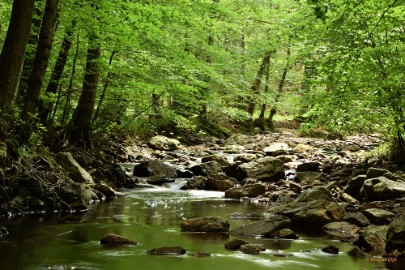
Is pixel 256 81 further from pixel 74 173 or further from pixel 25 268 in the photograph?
pixel 25 268

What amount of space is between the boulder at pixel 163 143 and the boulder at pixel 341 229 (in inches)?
472

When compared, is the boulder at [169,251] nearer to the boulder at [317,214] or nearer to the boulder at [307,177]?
the boulder at [317,214]

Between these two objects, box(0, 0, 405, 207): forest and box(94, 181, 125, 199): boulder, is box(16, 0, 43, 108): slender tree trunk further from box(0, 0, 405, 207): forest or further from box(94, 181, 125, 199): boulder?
box(94, 181, 125, 199): boulder

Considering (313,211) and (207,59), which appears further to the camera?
(207,59)

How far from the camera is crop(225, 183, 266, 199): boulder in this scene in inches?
429

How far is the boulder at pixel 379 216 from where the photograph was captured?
7.21 metres

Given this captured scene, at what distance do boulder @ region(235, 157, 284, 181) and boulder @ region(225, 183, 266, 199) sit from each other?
1.71 metres

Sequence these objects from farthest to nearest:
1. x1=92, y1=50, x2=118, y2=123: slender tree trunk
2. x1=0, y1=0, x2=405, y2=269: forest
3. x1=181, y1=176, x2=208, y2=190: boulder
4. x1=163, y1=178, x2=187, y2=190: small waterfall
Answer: x1=163, y1=178, x2=187, y2=190: small waterfall
x1=181, y1=176, x2=208, y2=190: boulder
x1=92, y1=50, x2=118, y2=123: slender tree trunk
x1=0, y1=0, x2=405, y2=269: forest

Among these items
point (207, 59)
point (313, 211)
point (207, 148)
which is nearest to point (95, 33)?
point (313, 211)

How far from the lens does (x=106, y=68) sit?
36.6 feet

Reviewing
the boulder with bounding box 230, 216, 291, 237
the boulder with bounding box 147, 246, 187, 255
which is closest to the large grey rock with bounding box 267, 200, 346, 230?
the boulder with bounding box 230, 216, 291, 237

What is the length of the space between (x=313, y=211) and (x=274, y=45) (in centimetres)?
748

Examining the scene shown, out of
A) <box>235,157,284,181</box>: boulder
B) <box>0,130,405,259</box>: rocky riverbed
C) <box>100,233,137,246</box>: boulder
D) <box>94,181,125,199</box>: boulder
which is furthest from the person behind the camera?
<box>235,157,284,181</box>: boulder

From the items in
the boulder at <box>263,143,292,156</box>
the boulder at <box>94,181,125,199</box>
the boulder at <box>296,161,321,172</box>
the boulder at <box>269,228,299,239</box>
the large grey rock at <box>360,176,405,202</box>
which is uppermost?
the boulder at <box>263,143,292,156</box>
